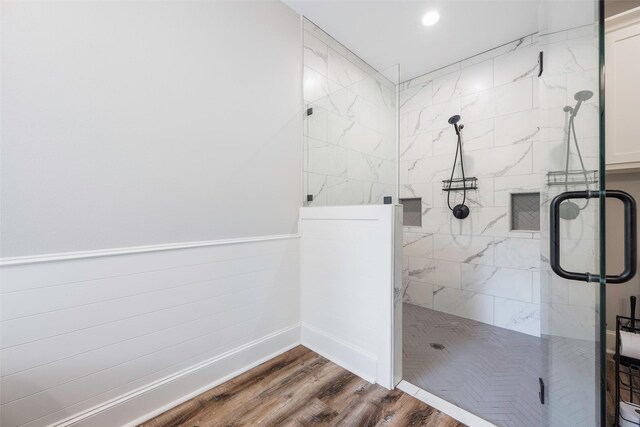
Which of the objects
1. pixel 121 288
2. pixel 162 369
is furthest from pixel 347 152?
pixel 162 369

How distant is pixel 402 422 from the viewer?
1341 mm

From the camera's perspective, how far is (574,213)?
3.43ft

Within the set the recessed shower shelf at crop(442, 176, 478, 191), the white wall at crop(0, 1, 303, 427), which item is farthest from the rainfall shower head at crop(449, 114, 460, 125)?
the white wall at crop(0, 1, 303, 427)

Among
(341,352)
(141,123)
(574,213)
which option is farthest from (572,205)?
(141,123)

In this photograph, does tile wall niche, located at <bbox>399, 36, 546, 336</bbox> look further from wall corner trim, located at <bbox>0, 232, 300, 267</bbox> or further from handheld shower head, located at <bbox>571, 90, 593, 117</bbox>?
wall corner trim, located at <bbox>0, 232, 300, 267</bbox>

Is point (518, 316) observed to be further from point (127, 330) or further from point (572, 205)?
point (127, 330)

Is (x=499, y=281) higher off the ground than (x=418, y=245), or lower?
lower

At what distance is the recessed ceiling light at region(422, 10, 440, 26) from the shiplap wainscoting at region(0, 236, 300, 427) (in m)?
2.29

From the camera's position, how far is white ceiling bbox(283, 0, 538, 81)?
2055 millimetres

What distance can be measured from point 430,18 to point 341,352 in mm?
2804

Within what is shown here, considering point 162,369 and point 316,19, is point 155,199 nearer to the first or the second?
point 162,369

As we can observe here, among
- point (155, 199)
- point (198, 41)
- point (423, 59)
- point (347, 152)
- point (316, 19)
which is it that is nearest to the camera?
point (155, 199)

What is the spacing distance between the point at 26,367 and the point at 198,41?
183cm

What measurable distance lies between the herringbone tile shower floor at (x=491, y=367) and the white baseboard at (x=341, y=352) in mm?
281
